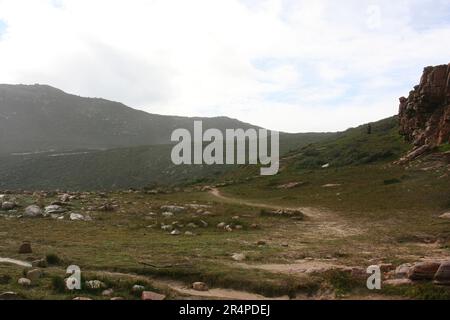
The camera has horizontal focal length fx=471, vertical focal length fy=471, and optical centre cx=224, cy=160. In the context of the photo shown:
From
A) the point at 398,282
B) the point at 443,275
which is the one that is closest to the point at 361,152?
the point at 398,282

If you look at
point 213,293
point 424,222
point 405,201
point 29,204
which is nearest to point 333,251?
point 213,293

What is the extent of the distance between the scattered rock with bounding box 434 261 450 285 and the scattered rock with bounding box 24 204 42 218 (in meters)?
21.4

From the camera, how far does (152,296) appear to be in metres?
11.2

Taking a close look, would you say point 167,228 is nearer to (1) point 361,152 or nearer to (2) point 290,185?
(2) point 290,185

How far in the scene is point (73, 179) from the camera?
99.6 m

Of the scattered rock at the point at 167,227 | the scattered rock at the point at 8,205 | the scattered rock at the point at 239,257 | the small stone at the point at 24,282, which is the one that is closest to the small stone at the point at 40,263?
the small stone at the point at 24,282

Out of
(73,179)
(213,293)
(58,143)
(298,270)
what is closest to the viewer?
(213,293)

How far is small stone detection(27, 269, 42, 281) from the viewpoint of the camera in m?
12.6

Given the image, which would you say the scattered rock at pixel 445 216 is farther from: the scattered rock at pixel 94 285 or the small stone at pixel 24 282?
the small stone at pixel 24 282

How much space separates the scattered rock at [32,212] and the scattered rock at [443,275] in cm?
2144

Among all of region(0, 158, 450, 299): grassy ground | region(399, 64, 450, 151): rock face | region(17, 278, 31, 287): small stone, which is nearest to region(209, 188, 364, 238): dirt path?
region(0, 158, 450, 299): grassy ground

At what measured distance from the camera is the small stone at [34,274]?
12.6 meters
